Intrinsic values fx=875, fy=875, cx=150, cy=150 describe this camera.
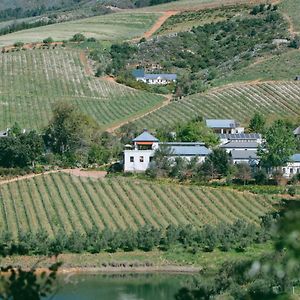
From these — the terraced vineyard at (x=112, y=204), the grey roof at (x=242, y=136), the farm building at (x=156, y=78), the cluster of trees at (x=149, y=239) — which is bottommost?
the cluster of trees at (x=149, y=239)

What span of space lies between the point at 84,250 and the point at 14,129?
19.4 metres

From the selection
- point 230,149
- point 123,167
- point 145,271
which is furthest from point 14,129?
point 145,271

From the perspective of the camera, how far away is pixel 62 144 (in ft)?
166

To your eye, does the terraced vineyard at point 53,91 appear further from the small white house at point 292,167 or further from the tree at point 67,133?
the small white house at point 292,167

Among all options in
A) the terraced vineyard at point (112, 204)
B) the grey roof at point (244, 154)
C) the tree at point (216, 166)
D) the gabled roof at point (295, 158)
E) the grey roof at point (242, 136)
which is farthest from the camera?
the grey roof at point (242, 136)

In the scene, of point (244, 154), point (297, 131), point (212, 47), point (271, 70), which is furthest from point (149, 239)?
point (212, 47)

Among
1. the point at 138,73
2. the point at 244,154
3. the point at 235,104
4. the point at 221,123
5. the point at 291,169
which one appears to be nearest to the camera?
the point at 291,169

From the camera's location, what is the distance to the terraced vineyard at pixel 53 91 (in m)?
63.8

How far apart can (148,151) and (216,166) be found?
4027 millimetres

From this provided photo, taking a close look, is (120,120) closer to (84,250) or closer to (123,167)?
(123,167)

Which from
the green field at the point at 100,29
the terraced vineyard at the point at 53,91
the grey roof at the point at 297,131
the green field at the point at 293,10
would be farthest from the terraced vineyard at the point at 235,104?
the green field at the point at 100,29

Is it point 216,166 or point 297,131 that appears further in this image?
point 297,131

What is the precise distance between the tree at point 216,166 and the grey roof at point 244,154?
2468 millimetres

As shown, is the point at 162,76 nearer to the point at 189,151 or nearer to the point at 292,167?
the point at 189,151
